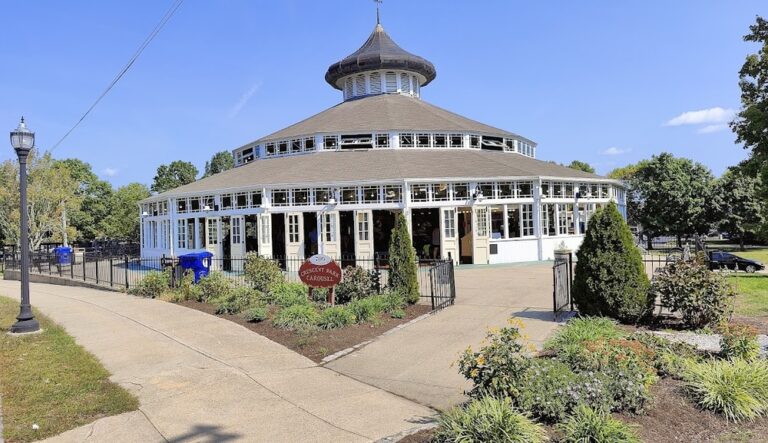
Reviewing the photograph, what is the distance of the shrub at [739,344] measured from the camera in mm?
6133

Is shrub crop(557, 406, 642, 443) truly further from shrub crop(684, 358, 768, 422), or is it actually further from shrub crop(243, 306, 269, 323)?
shrub crop(243, 306, 269, 323)

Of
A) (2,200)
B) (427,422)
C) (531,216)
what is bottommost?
(427,422)

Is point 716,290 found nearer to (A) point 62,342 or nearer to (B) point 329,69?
(A) point 62,342

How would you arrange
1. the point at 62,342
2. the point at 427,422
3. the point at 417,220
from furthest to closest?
the point at 417,220 < the point at 62,342 < the point at 427,422

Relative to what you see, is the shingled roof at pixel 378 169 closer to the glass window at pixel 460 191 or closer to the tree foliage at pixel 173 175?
the glass window at pixel 460 191

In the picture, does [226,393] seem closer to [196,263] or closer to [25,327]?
[25,327]

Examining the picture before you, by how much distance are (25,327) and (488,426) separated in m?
9.93

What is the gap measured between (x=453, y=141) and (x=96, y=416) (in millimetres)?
27470

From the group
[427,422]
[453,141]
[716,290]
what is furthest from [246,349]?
[453,141]

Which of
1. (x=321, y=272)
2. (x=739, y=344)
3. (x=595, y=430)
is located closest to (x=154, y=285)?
(x=321, y=272)

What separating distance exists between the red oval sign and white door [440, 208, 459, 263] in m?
12.7

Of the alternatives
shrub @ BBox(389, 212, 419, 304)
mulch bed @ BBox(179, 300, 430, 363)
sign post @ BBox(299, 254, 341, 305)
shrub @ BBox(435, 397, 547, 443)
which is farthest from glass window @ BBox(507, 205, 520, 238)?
shrub @ BBox(435, 397, 547, 443)

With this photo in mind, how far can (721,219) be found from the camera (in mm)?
43125

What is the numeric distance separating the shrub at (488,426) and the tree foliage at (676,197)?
44722 millimetres
